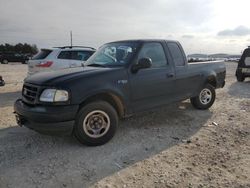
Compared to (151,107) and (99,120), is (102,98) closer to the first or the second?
(99,120)

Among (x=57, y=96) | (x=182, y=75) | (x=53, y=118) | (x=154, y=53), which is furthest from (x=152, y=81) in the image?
(x=53, y=118)

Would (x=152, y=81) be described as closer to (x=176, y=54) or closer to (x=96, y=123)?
(x=176, y=54)

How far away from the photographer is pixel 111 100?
16.9 feet

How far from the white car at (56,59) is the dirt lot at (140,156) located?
15.1ft

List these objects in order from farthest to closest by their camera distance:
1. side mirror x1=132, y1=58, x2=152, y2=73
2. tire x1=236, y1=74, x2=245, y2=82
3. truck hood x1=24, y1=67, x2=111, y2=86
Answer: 1. tire x1=236, y1=74, x2=245, y2=82
2. side mirror x1=132, y1=58, x2=152, y2=73
3. truck hood x1=24, y1=67, x2=111, y2=86

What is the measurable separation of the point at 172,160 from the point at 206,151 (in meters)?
0.71

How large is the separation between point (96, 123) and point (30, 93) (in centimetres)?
125

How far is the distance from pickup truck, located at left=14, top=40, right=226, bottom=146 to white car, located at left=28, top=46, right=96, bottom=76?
195 inches

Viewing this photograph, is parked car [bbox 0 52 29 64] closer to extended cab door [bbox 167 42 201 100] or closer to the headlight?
extended cab door [bbox 167 42 201 100]

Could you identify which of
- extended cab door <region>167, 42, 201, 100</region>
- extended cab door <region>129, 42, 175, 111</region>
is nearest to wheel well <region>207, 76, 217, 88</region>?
extended cab door <region>167, 42, 201, 100</region>

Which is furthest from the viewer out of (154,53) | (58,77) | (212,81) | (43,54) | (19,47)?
(19,47)

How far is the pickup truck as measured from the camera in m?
4.50

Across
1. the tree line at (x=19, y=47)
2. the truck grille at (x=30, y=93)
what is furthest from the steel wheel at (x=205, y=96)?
the tree line at (x=19, y=47)

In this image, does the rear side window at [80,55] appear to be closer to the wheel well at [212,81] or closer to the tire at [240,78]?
the wheel well at [212,81]
